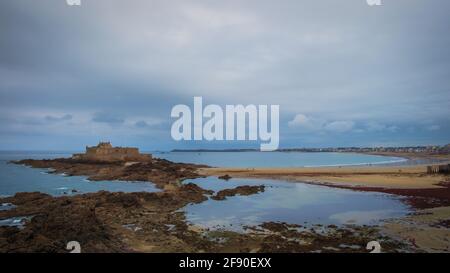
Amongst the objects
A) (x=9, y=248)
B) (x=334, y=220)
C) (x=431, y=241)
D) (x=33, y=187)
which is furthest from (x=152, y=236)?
(x=33, y=187)

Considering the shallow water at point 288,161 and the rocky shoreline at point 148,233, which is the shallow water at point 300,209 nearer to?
the rocky shoreline at point 148,233

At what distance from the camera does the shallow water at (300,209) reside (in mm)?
11172

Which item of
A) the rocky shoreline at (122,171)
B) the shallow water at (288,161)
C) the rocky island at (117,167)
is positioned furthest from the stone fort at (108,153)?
the shallow water at (288,161)

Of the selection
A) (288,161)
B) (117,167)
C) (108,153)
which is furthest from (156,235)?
(288,161)

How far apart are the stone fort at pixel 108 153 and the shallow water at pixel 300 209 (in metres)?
18.4

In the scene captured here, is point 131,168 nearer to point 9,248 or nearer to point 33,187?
point 33,187

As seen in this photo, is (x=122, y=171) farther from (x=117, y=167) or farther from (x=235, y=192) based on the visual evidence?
(x=235, y=192)

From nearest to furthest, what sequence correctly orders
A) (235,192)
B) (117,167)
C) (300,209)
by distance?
(300,209) → (235,192) → (117,167)

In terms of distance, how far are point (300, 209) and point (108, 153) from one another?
2303cm

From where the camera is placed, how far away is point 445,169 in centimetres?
2423

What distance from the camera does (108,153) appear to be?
100.0 ft

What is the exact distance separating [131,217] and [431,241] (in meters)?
9.81

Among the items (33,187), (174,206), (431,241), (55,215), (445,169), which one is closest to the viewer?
(431,241)

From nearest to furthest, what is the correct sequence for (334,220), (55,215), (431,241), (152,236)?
(431,241) < (152,236) < (55,215) < (334,220)
